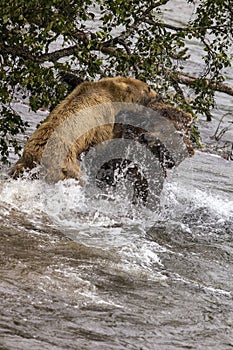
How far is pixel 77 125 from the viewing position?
27.6 ft

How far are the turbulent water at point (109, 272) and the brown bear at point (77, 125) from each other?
0.56ft

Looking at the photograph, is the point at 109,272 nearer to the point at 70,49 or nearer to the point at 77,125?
the point at 77,125

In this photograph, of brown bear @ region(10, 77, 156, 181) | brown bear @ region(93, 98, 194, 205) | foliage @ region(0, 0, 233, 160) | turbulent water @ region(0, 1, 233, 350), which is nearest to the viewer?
turbulent water @ region(0, 1, 233, 350)

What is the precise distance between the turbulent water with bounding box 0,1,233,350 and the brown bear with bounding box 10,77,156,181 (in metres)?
0.17

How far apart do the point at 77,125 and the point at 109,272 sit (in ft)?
7.85

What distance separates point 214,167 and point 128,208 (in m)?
5.43

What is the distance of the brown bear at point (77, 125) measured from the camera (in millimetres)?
8133

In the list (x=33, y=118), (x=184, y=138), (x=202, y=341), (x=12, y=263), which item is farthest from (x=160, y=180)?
(x=33, y=118)

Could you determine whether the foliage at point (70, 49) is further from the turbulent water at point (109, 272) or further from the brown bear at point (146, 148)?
the turbulent water at point (109, 272)

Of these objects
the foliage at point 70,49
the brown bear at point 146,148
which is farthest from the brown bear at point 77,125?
the foliage at point 70,49

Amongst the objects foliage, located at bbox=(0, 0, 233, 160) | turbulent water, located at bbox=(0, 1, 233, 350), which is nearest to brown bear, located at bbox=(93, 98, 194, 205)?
turbulent water, located at bbox=(0, 1, 233, 350)

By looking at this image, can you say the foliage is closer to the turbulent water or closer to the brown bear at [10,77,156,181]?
the brown bear at [10,77,156,181]

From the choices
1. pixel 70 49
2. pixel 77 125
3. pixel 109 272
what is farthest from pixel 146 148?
pixel 109 272

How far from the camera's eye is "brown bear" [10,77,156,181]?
320 inches
